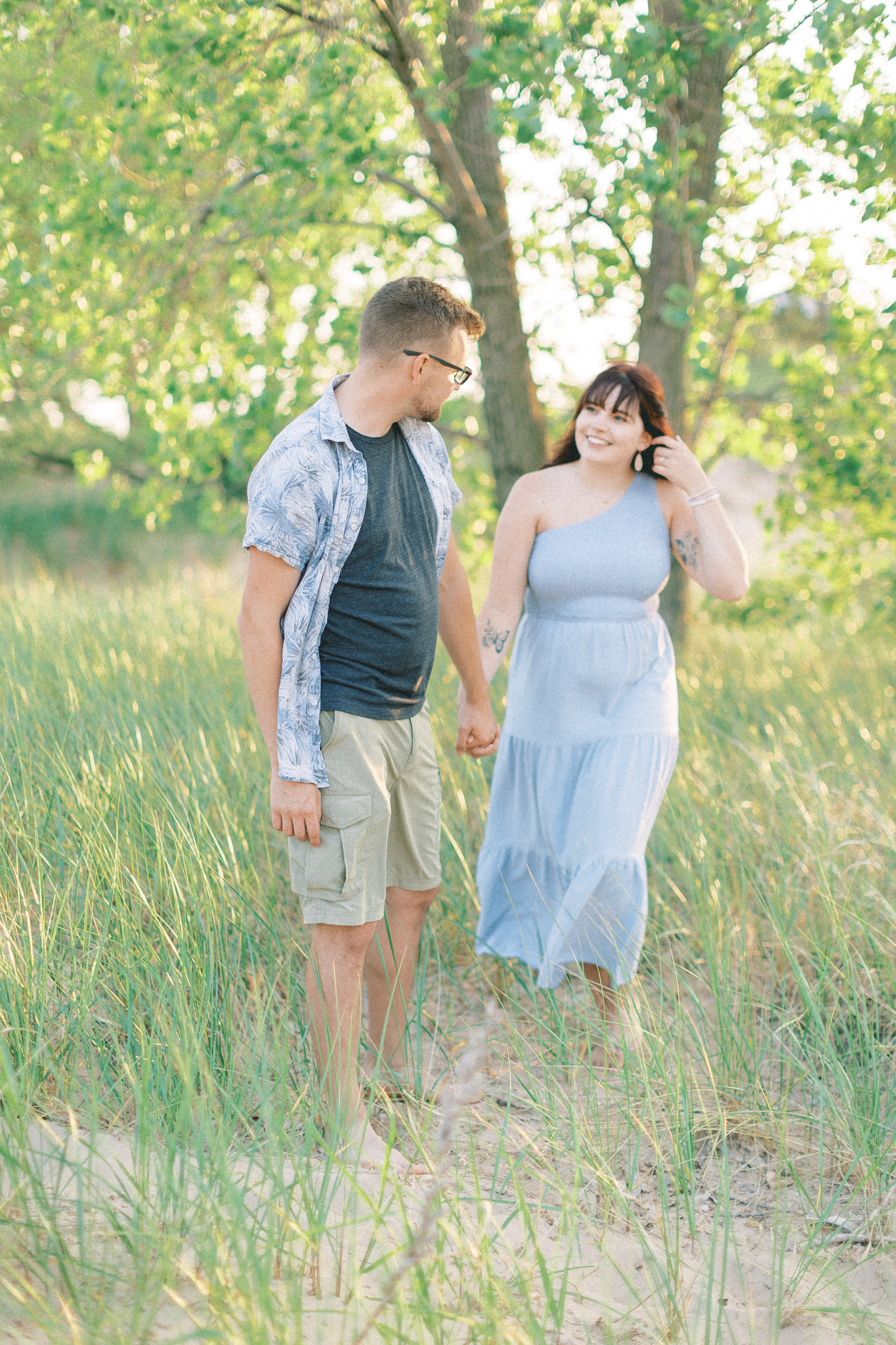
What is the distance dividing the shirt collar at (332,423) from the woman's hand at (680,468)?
110 cm

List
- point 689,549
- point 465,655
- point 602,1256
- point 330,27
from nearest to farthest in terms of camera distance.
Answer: point 602,1256 → point 465,655 → point 689,549 → point 330,27

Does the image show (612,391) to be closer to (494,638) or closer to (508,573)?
(508,573)

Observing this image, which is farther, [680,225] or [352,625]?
[680,225]

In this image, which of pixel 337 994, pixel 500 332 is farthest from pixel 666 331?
pixel 337 994

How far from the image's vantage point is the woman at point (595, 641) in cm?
285

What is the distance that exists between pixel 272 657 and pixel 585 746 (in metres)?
1.15

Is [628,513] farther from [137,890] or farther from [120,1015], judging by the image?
[120,1015]

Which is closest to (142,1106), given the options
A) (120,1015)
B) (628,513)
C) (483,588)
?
(120,1015)

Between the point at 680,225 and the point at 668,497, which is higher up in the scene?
the point at 680,225

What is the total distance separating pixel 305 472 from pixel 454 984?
159 centimetres

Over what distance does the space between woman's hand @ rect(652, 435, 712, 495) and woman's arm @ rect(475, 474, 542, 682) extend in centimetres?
37

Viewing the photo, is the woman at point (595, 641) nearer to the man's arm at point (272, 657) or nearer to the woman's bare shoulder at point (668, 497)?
the woman's bare shoulder at point (668, 497)

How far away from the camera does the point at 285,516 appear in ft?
6.93

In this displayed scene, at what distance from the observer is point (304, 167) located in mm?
4469
